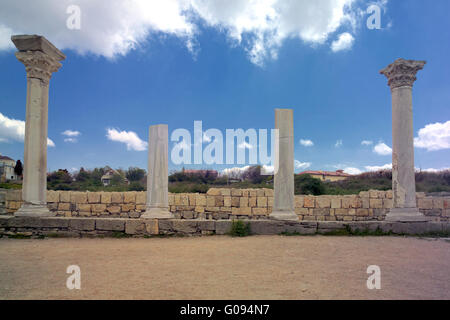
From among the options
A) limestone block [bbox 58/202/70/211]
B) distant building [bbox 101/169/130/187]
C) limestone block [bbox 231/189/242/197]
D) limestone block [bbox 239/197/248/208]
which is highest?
A: distant building [bbox 101/169/130/187]

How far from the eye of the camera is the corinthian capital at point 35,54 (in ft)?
28.9

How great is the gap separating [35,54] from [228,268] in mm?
→ 8361

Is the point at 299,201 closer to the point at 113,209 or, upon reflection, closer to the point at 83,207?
Result: the point at 113,209

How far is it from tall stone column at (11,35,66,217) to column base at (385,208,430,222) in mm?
10037

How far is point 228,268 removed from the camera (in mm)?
4855

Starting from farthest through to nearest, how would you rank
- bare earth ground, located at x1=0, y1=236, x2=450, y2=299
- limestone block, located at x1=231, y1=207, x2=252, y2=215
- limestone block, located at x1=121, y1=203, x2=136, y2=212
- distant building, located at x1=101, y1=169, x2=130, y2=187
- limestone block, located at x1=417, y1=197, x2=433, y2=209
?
distant building, located at x1=101, y1=169, x2=130, y2=187 < limestone block, located at x1=231, y1=207, x2=252, y2=215 < limestone block, located at x1=121, y1=203, x2=136, y2=212 < limestone block, located at x1=417, y1=197, x2=433, y2=209 < bare earth ground, located at x1=0, y1=236, x2=450, y2=299

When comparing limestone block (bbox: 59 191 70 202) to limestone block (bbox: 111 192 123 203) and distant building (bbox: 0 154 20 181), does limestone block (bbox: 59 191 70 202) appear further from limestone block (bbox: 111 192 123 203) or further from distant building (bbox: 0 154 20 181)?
distant building (bbox: 0 154 20 181)

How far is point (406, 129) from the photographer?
9008 mm

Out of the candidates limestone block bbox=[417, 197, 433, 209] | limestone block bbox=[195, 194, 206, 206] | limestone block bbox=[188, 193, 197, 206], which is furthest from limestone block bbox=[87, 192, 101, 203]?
limestone block bbox=[417, 197, 433, 209]

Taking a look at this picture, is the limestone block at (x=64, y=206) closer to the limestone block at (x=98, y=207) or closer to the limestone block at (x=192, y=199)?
the limestone block at (x=98, y=207)

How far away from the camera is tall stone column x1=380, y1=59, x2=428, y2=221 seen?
8.91 m

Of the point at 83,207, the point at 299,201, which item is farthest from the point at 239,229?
the point at 83,207
